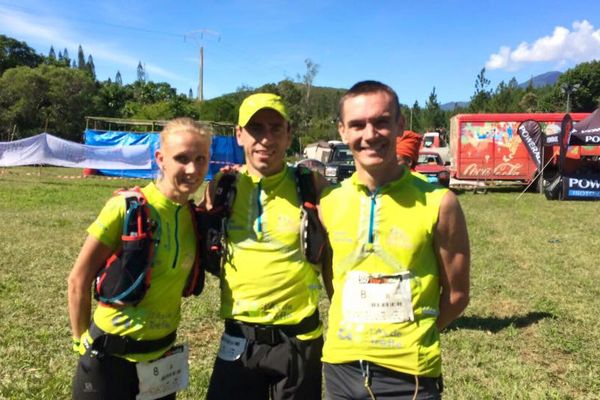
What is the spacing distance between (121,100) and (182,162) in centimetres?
5320

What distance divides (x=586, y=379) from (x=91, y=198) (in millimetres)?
13042

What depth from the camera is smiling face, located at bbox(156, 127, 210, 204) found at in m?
2.21

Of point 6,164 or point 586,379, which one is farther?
point 6,164

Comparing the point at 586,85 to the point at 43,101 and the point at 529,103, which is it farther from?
the point at 43,101

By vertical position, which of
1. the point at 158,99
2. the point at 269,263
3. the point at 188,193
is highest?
the point at 158,99

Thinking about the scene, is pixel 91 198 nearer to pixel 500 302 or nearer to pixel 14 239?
pixel 14 239

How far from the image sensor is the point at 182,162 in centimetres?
221

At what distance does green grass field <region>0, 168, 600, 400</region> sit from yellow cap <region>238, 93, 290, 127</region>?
218cm

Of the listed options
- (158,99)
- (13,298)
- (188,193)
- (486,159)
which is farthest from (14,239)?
(158,99)

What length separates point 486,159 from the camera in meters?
19.7

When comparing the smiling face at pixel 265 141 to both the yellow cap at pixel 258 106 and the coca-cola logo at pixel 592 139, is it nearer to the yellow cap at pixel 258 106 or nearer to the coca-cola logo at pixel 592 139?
the yellow cap at pixel 258 106

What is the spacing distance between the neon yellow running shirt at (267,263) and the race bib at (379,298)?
36 cm

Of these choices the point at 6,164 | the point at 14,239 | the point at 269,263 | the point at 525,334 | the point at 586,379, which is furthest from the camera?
the point at 6,164

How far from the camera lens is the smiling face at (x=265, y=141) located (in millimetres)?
2314
